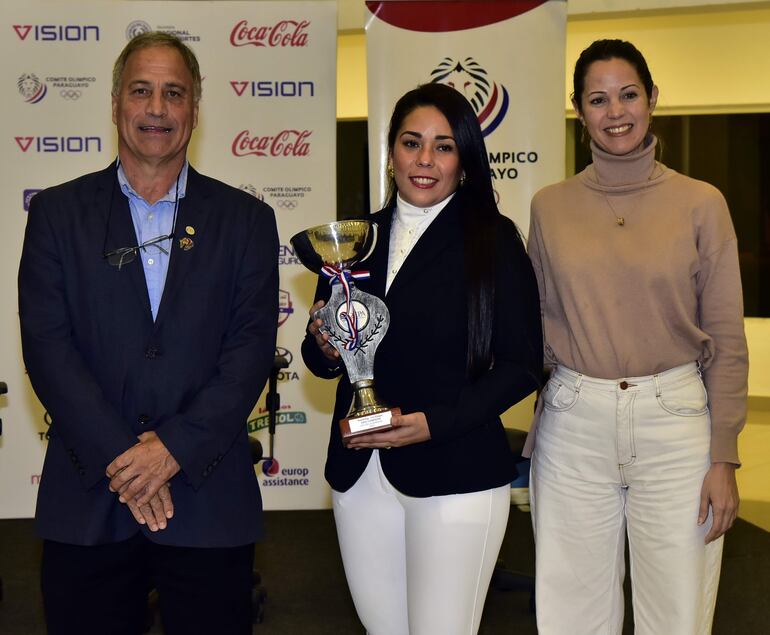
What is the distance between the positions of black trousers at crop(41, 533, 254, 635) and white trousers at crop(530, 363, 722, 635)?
0.82 m

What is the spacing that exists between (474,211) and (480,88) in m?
2.82

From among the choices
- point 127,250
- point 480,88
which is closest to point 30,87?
point 480,88

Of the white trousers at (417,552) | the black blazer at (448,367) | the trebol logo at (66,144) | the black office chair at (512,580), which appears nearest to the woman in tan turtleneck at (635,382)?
the black blazer at (448,367)

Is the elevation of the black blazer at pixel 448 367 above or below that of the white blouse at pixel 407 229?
below

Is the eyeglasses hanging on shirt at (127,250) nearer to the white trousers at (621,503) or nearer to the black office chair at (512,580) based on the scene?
the white trousers at (621,503)

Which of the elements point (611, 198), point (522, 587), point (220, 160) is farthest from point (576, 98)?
point (220, 160)

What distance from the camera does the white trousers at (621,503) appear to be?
7.54 ft

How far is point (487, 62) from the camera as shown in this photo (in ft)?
16.0

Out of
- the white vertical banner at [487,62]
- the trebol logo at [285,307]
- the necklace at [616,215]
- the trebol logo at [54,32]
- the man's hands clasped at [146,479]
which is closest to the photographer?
the man's hands clasped at [146,479]

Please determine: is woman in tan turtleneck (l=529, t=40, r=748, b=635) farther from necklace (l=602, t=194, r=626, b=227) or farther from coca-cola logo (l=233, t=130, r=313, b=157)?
coca-cola logo (l=233, t=130, r=313, b=157)

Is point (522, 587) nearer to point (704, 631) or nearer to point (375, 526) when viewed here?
point (704, 631)

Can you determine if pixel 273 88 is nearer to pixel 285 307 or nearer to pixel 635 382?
pixel 285 307

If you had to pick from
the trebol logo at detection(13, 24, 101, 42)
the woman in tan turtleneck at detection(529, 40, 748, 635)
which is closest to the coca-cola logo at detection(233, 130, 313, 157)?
the trebol logo at detection(13, 24, 101, 42)

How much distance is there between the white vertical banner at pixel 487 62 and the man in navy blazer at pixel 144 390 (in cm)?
284
